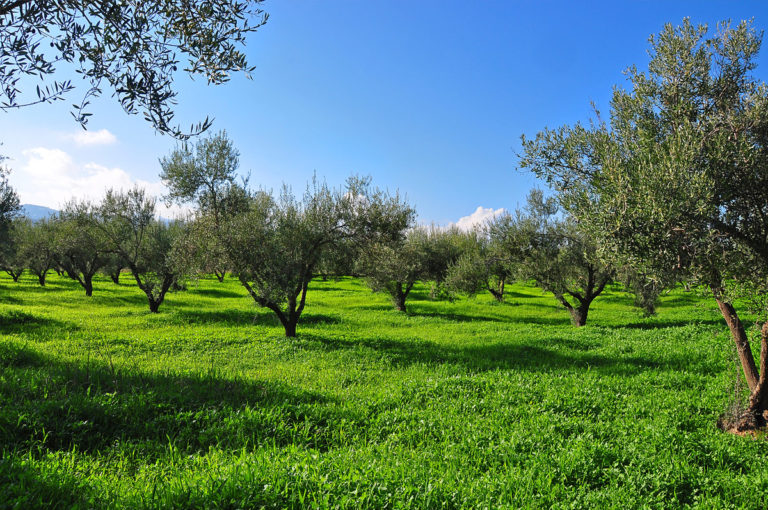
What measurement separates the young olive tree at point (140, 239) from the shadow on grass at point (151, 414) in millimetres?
20646

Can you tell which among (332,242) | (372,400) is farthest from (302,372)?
(332,242)

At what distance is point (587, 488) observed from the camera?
5391mm

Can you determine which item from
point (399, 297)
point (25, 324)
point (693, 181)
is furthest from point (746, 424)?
point (25, 324)

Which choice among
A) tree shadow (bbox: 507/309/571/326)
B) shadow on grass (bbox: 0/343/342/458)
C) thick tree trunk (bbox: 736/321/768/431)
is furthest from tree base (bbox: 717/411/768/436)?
tree shadow (bbox: 507/309/571/326)

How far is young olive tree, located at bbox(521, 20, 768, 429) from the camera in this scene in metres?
6.46

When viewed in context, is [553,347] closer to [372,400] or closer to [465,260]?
[372,400]

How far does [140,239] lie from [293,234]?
17.6 metres

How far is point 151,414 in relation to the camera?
7.10 meters

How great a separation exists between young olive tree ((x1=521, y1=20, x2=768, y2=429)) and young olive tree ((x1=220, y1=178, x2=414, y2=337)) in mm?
11842

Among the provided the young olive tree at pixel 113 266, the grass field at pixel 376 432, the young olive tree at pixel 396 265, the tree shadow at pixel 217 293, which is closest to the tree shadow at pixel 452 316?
the young olive tree at pixel 396 265

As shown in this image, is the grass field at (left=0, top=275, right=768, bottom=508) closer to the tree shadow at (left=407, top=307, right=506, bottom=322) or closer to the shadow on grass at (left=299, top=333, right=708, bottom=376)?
the shadow on grass at (left=299, top=333, right=708, bottom=376)

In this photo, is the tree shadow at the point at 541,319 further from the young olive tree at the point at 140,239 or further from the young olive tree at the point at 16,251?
the young olive tree at the point at 16,251

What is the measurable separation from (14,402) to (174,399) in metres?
2.48

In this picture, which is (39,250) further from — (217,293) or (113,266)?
(217,293)
